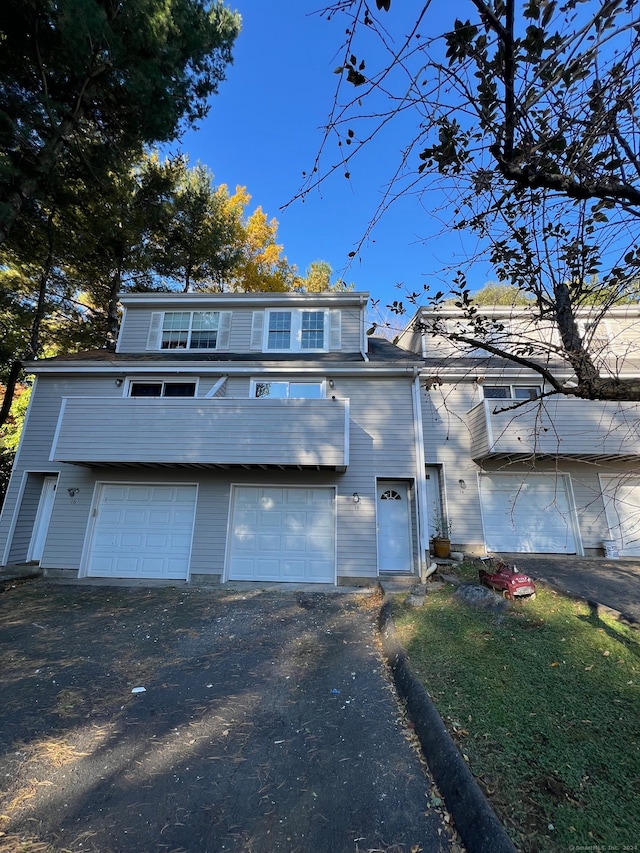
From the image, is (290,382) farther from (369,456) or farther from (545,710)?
(545,710)

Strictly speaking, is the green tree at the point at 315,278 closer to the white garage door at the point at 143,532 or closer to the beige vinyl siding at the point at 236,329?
the beige vinyl siding at the point at 236,329

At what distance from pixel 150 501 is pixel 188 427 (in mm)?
2220

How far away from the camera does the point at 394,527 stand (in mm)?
8812

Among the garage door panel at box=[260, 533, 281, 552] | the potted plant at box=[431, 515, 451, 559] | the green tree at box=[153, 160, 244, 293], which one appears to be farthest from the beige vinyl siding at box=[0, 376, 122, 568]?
the potted plant at box=[431, 515, 451, 559]

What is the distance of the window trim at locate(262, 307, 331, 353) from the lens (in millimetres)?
10438

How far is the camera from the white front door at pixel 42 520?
9.10 m

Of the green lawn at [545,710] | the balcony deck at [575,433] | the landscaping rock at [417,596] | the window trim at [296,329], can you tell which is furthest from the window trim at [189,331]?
the green lawn at [545,710]

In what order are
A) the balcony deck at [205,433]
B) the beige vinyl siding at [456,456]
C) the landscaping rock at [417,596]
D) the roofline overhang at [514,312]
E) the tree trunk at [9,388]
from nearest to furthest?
the roofline overhang at [514,312], the landscaping rock at [417,596], the balcony deck at [205,433], the beige vinyl siding at [456,456], the tree trunk at [9,388]

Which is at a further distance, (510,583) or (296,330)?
(296,330)

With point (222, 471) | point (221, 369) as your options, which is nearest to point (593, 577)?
point (222, 471)

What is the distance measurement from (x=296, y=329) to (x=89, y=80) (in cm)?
727

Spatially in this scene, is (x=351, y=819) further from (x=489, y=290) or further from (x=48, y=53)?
(x=48, y=53)

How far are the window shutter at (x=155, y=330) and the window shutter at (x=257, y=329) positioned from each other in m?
2.94

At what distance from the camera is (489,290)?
1151 centimetres
